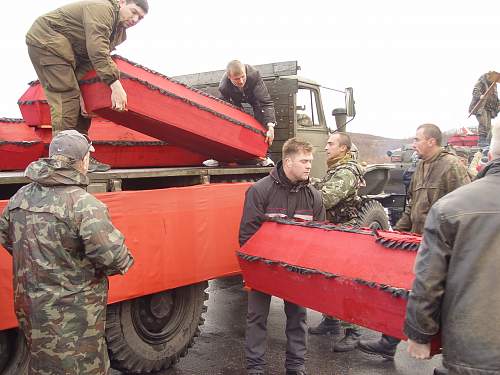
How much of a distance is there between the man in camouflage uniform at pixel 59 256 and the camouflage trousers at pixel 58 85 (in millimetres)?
1226

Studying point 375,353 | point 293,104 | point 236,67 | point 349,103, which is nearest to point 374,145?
point 349,103

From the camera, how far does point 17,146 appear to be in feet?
14.2

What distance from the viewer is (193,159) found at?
534cm

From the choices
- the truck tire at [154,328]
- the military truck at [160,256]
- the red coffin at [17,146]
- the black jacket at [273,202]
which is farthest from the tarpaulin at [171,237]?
the red coffin at [17,146]

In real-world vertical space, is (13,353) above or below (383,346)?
above

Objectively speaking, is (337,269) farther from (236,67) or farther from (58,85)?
(236,67)

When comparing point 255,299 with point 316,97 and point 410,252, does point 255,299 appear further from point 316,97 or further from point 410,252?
point 316,97

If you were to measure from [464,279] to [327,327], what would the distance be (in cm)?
318

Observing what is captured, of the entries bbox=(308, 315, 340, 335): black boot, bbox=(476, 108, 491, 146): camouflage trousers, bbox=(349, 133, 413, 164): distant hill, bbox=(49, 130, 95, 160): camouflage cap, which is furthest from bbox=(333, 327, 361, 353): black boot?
bbox=(349, 133, 413, 164): distant hill

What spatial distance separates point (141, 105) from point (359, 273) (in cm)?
212

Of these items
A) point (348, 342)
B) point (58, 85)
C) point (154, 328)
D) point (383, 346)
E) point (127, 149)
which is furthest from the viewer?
point (127, 149)

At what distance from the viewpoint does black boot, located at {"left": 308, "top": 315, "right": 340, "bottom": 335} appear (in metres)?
4.91

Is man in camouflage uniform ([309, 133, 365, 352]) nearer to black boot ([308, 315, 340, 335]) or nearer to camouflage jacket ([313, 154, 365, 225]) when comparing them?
camouflage jacket ([313, 154, 365, 225])

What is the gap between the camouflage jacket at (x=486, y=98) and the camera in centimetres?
877
